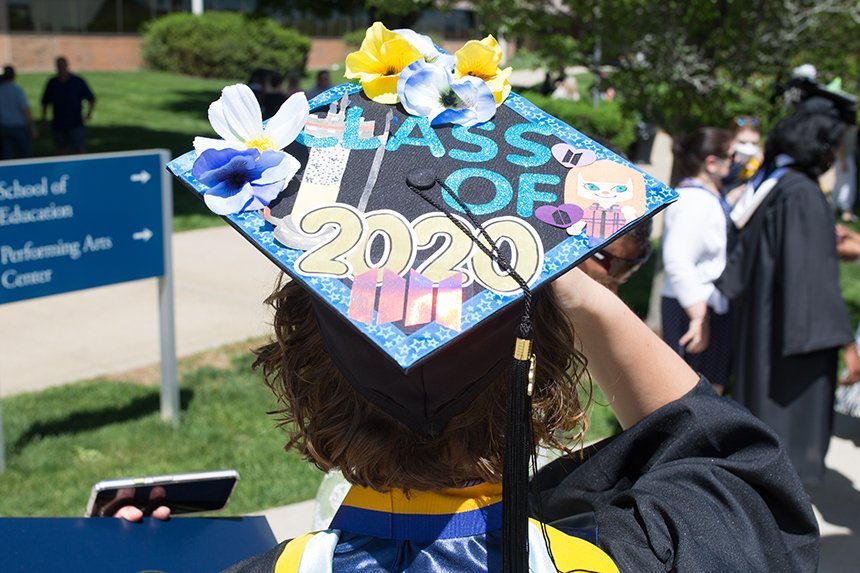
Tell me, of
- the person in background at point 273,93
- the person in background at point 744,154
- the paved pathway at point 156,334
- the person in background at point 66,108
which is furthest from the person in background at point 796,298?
the person in background at point 66,108

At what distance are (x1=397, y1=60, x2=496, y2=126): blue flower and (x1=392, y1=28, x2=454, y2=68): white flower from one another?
57mm

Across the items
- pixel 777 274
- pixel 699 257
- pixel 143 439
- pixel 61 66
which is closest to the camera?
pixel 777 274

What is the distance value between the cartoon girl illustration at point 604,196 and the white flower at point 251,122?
387 mm

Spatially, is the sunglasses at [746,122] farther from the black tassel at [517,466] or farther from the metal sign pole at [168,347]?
the black tassel at [517,466]

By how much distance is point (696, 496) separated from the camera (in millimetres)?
1471

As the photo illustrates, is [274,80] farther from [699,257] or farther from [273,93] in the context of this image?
[699,257]

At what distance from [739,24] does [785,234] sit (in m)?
2.76

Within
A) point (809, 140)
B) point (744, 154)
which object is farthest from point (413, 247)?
point (744, 154)

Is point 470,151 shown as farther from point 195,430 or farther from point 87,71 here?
point 87,71

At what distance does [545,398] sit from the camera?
1.40 metres

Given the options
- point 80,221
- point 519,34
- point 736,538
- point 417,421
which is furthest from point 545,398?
point 519,34

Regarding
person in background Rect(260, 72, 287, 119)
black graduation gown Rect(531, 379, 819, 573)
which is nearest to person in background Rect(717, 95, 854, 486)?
black graduation gown Rect(531, 379, 819, 573)

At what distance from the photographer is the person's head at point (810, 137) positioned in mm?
4512

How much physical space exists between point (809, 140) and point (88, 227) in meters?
3.55
